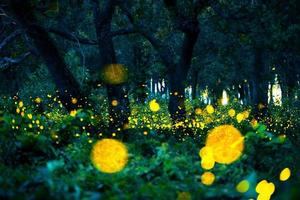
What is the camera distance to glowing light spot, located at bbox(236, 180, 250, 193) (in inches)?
199

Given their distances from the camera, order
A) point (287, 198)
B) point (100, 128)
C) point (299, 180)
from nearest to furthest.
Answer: point (287, 198), point (299, 180), point (100, 128)

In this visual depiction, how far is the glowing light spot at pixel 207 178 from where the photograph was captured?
5.22 meters

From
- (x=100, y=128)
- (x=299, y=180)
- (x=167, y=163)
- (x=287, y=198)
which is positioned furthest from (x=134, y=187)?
(x=100, y=128)

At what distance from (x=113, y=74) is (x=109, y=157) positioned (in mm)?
8005

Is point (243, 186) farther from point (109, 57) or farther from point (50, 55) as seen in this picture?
Answer: point (109, 57)

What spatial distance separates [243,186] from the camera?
515 centimetres

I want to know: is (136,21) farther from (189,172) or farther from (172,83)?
(189,172)

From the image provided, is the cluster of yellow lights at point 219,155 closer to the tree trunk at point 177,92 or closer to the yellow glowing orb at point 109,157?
the yellow glowing orb at point 109,157

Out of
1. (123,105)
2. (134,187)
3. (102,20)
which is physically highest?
(102,20)

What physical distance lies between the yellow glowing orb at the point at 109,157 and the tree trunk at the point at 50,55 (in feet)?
17.1

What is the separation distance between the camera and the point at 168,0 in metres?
16.2

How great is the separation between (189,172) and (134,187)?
113cm

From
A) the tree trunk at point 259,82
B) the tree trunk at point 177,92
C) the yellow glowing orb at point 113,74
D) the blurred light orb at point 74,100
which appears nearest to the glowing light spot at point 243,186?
the blurred light orb at point 74,100

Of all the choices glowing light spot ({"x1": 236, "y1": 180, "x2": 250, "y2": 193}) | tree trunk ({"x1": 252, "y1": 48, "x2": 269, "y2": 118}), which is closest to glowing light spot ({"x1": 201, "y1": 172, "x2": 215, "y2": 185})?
glowing light spot ({"x1": 236, "y1": 180, "x2": 250, "y2": 193})
